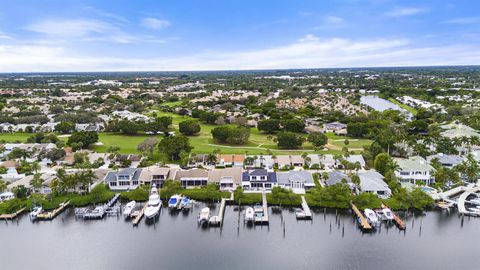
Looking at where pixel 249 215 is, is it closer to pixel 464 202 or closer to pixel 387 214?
pixel 387 214

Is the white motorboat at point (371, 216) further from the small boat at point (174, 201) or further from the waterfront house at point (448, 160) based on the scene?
the small boat at point (174, 201)

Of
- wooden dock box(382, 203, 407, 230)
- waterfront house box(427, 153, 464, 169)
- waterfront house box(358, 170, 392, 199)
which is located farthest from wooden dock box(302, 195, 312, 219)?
waterfront house box(427, 153, 464, 169)

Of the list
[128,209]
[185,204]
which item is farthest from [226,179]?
[128,209]

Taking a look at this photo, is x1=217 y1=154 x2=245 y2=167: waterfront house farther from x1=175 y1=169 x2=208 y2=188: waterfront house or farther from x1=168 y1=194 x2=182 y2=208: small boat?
x1=168 y1=194 x2=182 y2=208: small boat

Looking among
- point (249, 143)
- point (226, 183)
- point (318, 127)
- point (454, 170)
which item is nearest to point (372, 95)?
point (318, 127)

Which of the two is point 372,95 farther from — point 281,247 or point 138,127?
point 281,247

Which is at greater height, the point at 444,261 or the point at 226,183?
the point at 226,183
